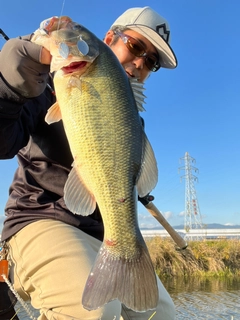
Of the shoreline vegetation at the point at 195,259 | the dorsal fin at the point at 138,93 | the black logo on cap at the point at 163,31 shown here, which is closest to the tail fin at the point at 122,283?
the dorsal fin at the point at 138,93

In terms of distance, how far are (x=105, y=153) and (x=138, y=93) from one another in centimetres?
60

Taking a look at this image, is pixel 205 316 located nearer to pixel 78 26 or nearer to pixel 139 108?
pixel 139 108

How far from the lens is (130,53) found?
3.80 meters

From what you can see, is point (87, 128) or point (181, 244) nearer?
point (87, 128)

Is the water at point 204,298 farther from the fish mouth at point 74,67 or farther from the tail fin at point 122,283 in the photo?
the fish mouth at point 74,67

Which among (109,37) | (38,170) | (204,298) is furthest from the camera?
(204,298)

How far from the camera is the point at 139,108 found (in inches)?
102

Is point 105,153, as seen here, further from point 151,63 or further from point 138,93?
point 151,63

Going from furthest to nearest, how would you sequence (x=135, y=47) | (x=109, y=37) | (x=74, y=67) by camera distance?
(x=109, y=37), (x=135, y=47), (x=74, y=67)

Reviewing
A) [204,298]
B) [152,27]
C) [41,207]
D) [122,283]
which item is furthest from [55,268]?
[204,298]

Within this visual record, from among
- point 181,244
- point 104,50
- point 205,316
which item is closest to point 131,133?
point 104,50

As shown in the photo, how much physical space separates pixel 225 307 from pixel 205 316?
50.0 inches

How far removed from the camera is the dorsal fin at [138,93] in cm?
256

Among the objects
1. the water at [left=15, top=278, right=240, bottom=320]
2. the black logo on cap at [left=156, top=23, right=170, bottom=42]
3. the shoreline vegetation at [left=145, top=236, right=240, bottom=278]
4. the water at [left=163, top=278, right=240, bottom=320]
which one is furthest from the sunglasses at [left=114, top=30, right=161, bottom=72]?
the shoreline vegetation at [left=145, top=236, right=240, bottom=278]
